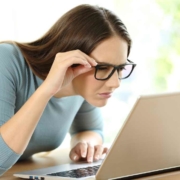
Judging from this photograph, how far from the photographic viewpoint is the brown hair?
1.41 meters

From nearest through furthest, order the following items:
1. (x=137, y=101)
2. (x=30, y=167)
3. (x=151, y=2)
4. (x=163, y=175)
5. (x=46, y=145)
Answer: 1. (x=137, y=101)
2. (x=163, y=175)
3. (x=30, y=167)
4. (x=46, y=145)
5. (x=151, y=2)

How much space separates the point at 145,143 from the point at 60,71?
0.35m

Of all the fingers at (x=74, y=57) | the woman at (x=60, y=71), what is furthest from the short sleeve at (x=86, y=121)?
the fingers at (x=74, y=57)

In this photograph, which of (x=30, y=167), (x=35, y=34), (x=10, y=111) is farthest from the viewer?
(x=35, y=34)

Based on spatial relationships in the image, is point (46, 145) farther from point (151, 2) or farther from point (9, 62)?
point (151, 2)

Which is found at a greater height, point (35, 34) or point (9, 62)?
point (35, 34)

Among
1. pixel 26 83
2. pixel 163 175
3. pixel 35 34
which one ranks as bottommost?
pixel 163 175

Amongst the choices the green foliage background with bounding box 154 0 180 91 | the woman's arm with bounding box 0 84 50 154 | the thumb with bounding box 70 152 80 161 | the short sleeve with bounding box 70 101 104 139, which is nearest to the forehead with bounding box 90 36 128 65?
the woman's arm with bounding box 0 84 50 154

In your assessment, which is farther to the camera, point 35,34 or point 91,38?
point 35,34

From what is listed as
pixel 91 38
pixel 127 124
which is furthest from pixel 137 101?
pixel 91 38

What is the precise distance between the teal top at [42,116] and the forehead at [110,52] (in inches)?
9.2

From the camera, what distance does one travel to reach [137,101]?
98 cm

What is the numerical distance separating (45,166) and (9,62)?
1.14 feet

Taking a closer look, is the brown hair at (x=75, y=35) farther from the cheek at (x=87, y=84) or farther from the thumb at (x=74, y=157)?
the thumb at (x=74, y=157)
